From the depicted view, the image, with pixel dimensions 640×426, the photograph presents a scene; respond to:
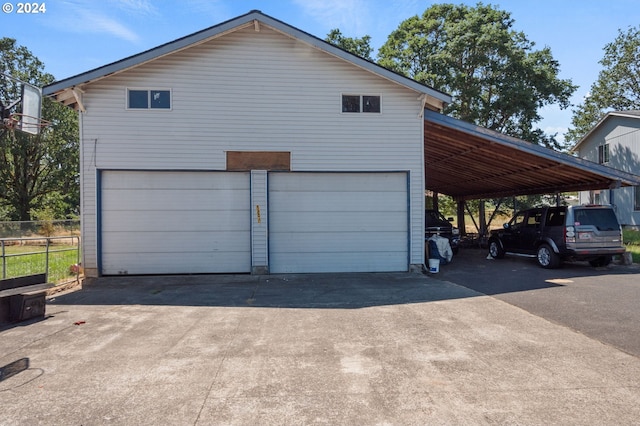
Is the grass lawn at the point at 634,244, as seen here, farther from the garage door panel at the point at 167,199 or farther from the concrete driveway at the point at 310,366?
the garage door panel at the point at 167,199

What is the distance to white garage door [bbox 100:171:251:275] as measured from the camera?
10359 mm

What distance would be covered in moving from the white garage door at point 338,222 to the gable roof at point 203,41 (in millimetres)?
2802

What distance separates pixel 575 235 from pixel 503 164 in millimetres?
3600

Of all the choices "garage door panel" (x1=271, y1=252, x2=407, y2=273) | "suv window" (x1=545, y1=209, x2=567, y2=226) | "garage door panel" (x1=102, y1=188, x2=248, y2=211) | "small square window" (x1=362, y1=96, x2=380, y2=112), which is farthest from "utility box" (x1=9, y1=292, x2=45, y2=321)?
"suv window" (x1=545, y1=209, x2=567, y2=226)

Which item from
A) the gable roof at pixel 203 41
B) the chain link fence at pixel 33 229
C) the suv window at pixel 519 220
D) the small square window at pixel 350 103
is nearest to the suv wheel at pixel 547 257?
the suv window at pixel 519 220

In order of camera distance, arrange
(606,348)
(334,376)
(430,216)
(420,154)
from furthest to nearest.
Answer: (430,216)
(420,154)
(606,348)
(334,376)

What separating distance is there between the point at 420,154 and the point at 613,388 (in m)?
7.86

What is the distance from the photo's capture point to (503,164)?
13.6m

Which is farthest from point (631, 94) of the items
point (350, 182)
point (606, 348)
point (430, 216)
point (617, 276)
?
point (606, 348)

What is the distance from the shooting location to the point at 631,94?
3444 centimetres

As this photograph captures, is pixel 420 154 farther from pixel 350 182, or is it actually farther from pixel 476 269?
pixel 476 269

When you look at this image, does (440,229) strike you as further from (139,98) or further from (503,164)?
(139,98)

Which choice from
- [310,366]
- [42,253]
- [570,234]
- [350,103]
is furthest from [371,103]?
[42,253]

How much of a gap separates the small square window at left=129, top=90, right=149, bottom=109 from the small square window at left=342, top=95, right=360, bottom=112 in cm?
522
